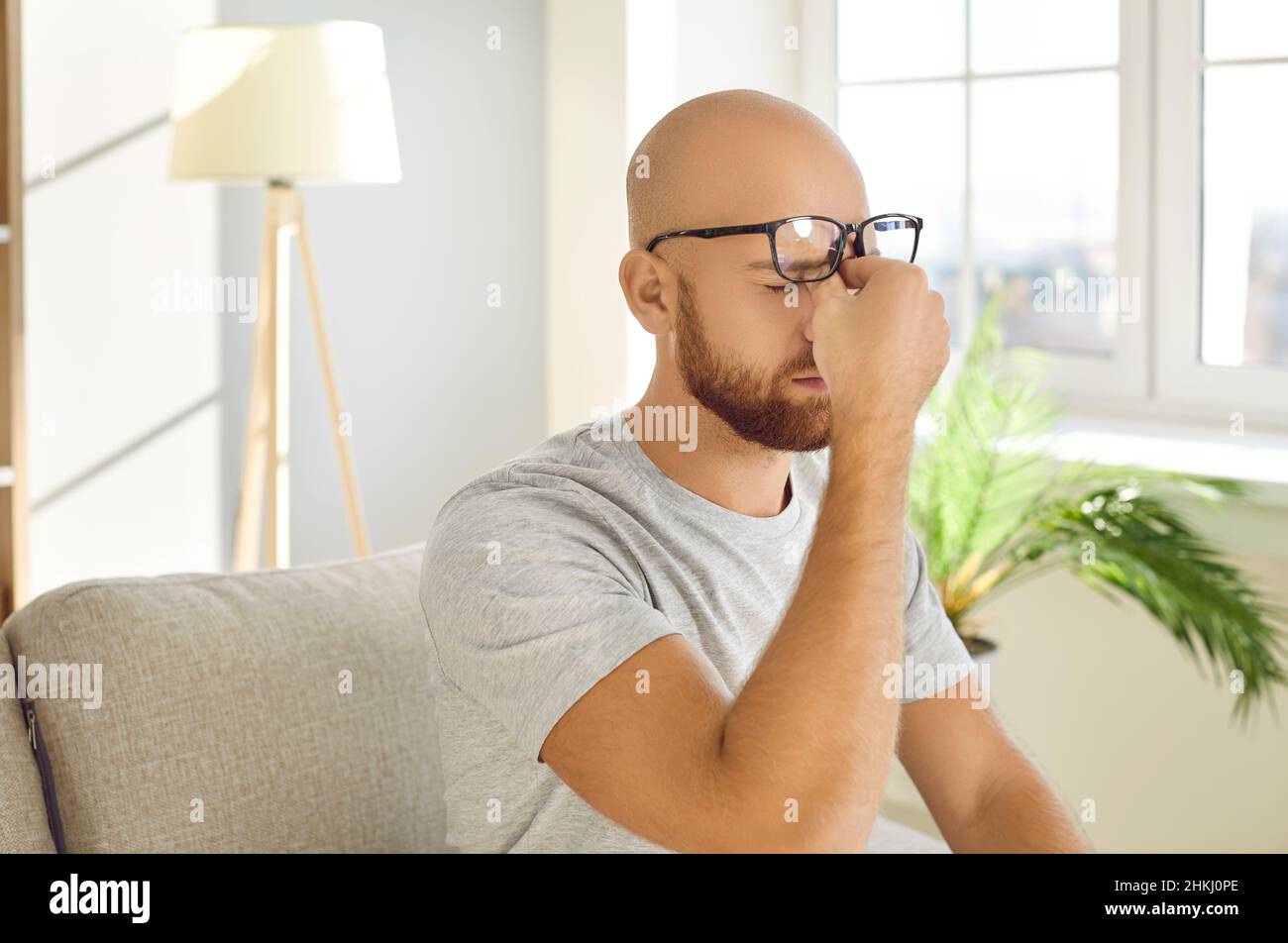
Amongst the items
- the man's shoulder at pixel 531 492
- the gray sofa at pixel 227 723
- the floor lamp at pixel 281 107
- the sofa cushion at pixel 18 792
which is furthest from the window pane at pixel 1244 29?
the sofa cushion at pixel 18 792

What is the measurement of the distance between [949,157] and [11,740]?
2396mm

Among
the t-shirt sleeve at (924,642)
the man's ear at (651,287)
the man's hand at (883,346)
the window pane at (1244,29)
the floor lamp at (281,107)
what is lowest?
the t-shirt sleeve at (924,642)

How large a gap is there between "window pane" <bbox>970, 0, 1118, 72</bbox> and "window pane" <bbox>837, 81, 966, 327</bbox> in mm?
111

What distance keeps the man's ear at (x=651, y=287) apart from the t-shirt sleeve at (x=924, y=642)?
1.08 ft

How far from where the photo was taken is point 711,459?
133 centimetres

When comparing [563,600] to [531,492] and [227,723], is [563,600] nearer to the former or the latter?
[531,492]

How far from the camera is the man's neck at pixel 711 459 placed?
1.33 metres

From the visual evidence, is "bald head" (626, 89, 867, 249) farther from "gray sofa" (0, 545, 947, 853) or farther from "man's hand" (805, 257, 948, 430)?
"gray sofa" (0, 545, 947, 853)

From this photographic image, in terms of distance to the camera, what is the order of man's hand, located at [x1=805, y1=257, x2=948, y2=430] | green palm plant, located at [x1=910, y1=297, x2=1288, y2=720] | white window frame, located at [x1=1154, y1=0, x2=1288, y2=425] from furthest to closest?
white window frame, located at [x1=1154, y1=0, x2=1288, y2=425] < green palm plant, located at [x1=910, y1=297, x2=1288, y2=720] < man's hand, located at [x1=805, y1=257, x2=948, y2=430]

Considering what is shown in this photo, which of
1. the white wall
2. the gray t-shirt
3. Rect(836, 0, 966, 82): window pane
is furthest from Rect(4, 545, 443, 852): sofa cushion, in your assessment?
Rect(836, 0, 966, 82): window pane

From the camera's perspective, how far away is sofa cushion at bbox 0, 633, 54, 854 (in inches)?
44.8

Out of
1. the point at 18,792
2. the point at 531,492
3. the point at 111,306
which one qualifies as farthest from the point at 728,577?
the point at 111,306

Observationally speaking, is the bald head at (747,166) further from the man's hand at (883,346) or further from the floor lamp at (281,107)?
the floor lamp at (281,107)
